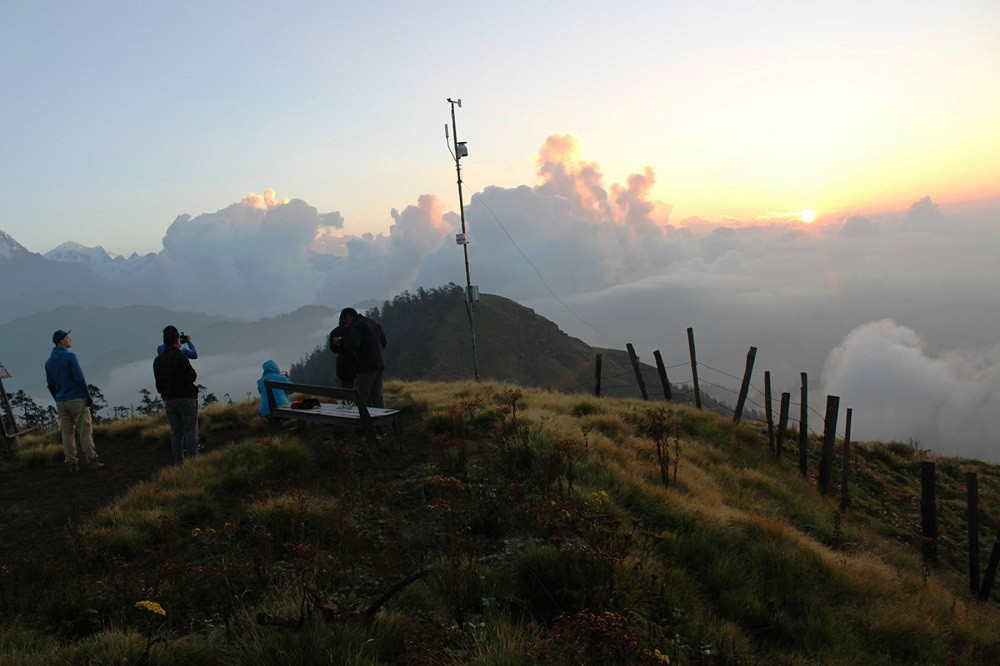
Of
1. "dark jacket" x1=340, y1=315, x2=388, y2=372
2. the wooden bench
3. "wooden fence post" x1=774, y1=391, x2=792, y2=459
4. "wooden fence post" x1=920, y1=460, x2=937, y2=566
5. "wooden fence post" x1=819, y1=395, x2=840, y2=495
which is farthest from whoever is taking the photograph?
"wooden fence post" x1=774, y1=391, x2=792, y2=459

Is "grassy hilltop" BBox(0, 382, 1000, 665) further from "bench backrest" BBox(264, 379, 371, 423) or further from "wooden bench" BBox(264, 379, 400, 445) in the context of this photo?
"bench backrest" BBox(264, 379, 371, 423)

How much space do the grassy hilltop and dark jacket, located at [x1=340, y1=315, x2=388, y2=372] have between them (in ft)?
4.59

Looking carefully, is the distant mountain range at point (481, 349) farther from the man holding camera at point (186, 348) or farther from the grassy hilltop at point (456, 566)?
the grassy hilltop at point (456, 566)

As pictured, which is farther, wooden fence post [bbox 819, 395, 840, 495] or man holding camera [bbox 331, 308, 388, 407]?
wooden fence post [bbox 819, 395, 840, 495]

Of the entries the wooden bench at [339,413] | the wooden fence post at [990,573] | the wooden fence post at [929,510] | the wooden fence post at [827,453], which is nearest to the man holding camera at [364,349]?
the wooden bench at [339,413]

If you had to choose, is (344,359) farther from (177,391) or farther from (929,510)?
(929,510)

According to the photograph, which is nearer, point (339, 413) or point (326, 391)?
point (326, 391)

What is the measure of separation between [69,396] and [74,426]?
0.56 metres

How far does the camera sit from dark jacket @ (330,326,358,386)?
34.1ft

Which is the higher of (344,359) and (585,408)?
(344,359)

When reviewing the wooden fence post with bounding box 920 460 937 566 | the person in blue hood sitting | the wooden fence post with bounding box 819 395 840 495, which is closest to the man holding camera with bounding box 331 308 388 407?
the person in blue hood sitting

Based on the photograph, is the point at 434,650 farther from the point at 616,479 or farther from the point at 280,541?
the point at 616,479

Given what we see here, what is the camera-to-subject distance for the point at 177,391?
9391 millimetres

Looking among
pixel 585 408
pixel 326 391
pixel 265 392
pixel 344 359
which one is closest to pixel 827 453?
pixel 585 408
